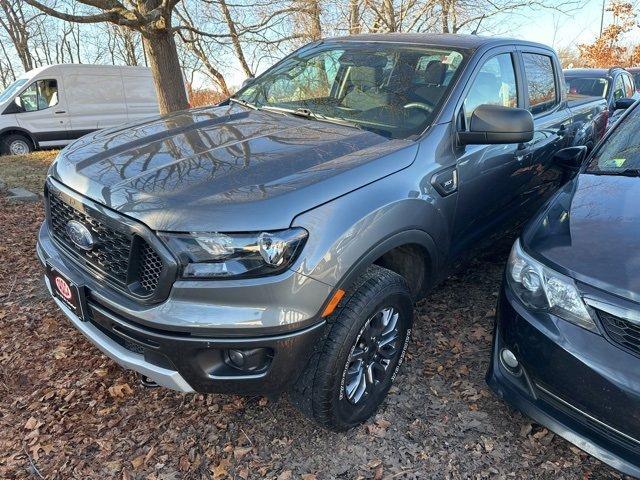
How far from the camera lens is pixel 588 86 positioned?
8773mm

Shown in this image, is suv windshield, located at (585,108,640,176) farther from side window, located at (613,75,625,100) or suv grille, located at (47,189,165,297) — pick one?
side window, located at (613,75,625,100)

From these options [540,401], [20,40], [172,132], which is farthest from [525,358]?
[20,40]

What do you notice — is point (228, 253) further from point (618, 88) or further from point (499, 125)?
point (618, 88)

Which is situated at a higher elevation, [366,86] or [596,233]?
[366,86]

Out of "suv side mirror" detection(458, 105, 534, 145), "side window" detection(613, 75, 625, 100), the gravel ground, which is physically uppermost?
"suv side mirror" detection(458, 105, 534, 145)

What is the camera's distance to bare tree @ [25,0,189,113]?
733cm

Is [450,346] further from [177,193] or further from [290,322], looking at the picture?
[177,193]

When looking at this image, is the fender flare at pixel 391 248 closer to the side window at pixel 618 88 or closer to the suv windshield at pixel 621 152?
the suv windshield at pixel 621 152

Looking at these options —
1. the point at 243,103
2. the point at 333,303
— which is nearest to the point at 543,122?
the point at 243,103

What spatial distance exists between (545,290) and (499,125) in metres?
0.95

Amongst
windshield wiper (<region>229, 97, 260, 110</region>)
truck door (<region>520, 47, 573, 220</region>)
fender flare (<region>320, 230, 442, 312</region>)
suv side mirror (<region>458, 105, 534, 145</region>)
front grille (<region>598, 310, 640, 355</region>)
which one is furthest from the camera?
truck door (<region>520, 47, 573, 220</region>)

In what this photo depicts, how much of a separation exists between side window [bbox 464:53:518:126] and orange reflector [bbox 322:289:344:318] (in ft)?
4.60

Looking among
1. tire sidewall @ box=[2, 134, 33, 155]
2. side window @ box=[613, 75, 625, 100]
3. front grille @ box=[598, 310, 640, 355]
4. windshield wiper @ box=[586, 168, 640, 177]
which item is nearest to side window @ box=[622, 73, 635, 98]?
side window @ box=[613, 75, 625, 100]

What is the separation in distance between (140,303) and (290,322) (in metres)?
0.59
